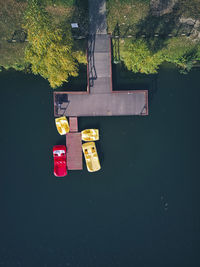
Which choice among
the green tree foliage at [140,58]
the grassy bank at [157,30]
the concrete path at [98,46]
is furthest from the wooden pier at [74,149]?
the grassy bank at [157,30]

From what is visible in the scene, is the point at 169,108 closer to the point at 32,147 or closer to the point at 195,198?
the point at 195,198

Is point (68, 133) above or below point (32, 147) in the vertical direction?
above

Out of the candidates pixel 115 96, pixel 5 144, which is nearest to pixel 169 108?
pixel 115 96

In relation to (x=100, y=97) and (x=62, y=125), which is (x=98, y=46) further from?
(x=62, y=125)

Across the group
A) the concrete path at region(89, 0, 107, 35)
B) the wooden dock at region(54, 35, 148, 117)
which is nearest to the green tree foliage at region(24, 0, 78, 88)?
the wooden dock at region(54, 35, 148, 117)

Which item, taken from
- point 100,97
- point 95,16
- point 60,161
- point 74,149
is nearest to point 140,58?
point 100,97

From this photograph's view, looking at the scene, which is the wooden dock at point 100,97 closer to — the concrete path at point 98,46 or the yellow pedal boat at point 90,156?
the concrete path at point 98,46

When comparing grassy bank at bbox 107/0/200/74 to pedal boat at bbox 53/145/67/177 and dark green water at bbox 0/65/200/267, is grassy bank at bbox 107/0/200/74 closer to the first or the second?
dark green water at bbox 0/65/200/267
